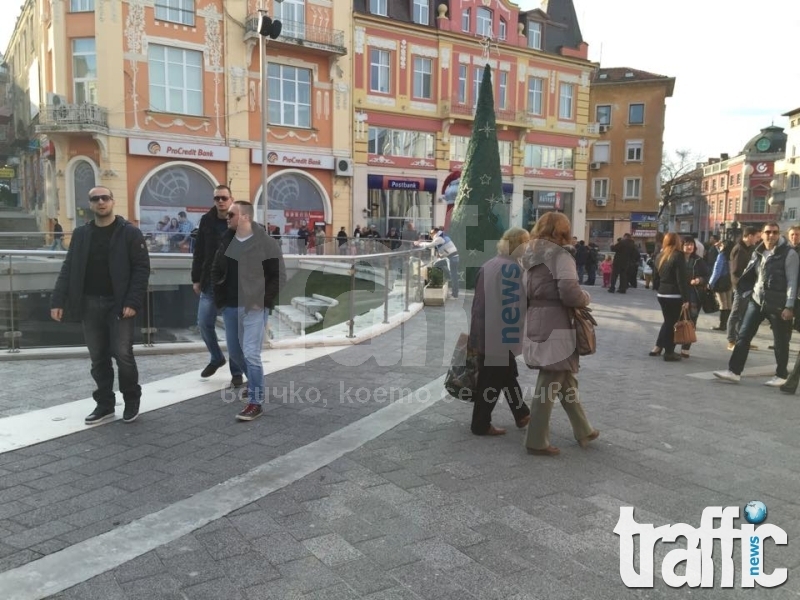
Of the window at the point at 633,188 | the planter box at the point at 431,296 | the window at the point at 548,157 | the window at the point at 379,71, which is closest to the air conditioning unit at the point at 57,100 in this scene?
the window at the point at 379,71

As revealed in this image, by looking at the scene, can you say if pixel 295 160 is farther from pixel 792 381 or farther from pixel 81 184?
pixel 792 381

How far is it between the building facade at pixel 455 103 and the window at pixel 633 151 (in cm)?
1381

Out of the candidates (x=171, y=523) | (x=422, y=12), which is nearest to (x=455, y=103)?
(x=422, y=12)

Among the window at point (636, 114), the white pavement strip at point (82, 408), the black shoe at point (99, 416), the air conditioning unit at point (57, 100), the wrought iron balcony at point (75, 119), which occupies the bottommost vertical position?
the white pavement strip at point (82, 408)

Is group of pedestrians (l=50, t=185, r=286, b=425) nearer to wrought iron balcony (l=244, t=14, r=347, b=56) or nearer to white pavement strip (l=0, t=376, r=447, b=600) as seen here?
white pavement strip (l=0, t=376, r=447, b=600)

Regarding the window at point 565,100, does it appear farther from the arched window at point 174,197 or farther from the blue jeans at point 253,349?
the blue jeans at point 253,349

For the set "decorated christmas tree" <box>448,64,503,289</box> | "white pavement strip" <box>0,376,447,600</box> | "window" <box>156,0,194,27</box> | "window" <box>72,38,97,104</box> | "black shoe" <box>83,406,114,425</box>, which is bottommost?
"white pavement strip" <box>0,376,447,600</box>

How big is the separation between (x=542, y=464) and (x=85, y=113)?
78.4 feet

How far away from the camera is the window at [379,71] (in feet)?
97.2

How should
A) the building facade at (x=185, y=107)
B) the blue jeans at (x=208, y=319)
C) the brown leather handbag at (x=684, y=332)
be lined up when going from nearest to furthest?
1. the blue jeans at (x=208, y=319)
2. the brown leather handbag at (x=684, y=332)
3. the building facade at (x=185, y=107)

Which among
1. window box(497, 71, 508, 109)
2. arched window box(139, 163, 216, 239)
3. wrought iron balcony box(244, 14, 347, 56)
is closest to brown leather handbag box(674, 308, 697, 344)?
arched window box(139, 163, 216, 239)

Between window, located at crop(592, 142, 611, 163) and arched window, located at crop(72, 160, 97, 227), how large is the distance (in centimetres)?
3857

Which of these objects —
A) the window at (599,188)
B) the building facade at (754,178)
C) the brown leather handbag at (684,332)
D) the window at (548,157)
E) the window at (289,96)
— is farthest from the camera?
the building facade at (754,178)

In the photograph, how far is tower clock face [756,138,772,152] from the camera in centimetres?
8575
